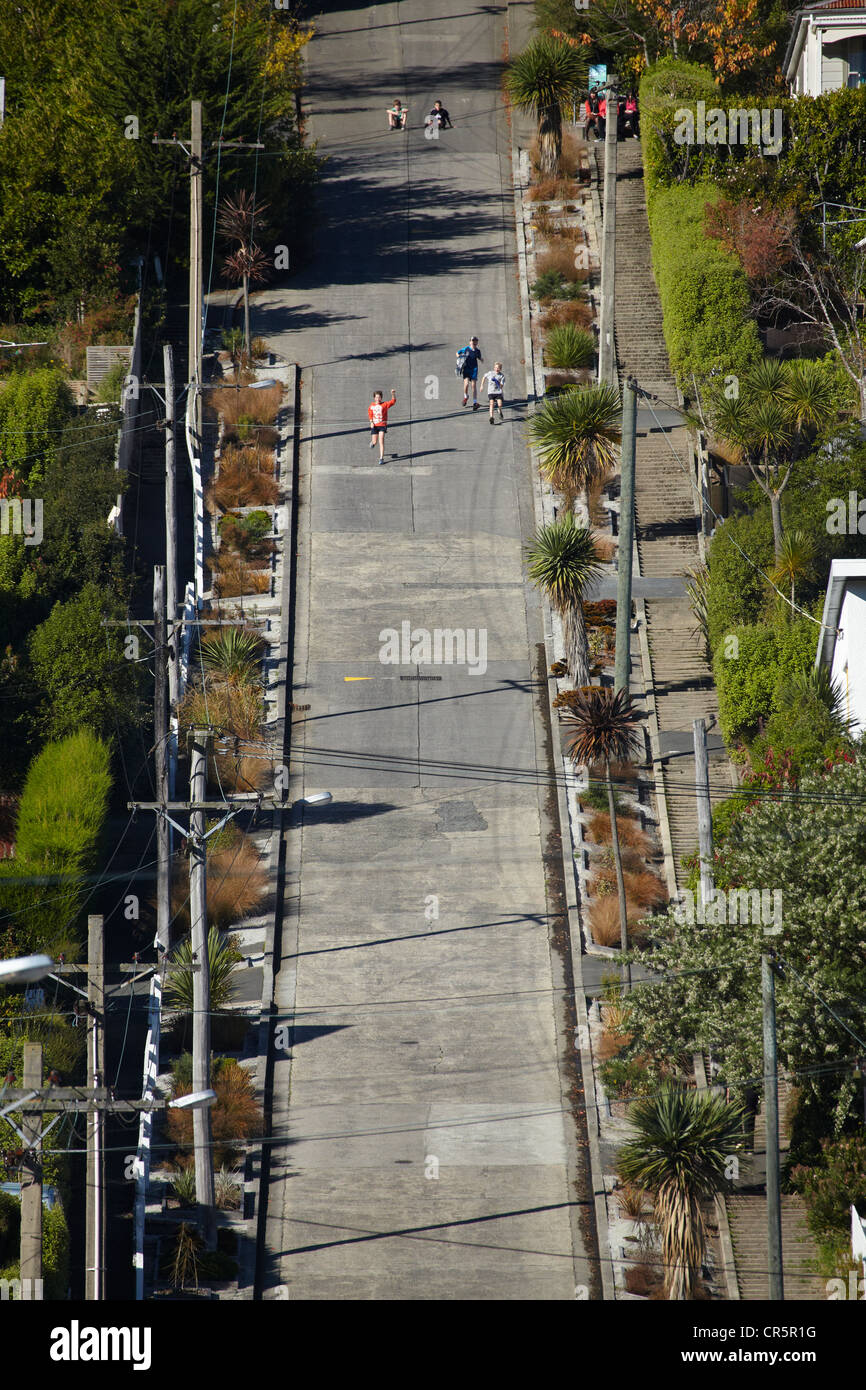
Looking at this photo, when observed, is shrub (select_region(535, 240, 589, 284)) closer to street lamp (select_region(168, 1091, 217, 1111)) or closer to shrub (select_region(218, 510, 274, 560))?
shrub (select_region(218, 510, 274, 560))

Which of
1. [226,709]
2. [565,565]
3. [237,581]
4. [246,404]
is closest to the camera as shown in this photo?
[565,565]

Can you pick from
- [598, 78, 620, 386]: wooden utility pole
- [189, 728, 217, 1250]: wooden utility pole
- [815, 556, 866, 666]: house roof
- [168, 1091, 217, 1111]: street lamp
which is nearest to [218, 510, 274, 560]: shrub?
[598, 78, 620, 386]: wooden utility pole

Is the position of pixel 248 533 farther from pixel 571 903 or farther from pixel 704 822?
pixel 704 822

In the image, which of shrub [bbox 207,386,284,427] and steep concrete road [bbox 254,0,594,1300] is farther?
shrub [bbox 207,386,284,427]

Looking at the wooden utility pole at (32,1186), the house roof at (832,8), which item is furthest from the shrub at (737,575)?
the wooden utility pole at (32,1186)

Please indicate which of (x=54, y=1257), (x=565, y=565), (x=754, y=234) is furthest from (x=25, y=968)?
(x=754, y=234)
